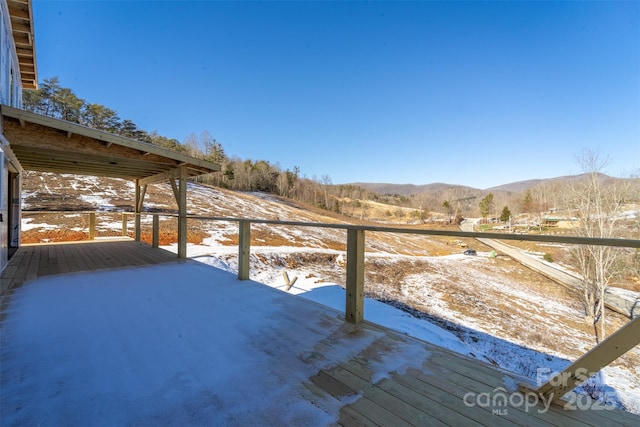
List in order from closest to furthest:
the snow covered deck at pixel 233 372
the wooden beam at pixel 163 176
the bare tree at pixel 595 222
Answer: the snow covered deck at pixel 233 372 → the wooden beam at pixel 163 176 → the bare tree at pixel 595 222

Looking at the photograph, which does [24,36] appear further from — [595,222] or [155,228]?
[595,222]

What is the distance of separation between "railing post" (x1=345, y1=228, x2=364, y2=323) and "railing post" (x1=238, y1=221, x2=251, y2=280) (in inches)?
77.0

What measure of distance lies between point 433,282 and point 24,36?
15.5 m

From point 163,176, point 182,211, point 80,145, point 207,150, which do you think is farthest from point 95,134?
point 207,150

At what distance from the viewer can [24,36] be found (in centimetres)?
707

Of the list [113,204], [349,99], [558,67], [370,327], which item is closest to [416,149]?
[349,99]

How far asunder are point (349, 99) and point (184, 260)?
694 inches

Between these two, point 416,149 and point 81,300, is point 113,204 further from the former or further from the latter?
point 416,149

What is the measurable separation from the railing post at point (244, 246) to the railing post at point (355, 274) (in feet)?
6.41

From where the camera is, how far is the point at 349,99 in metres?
19.8

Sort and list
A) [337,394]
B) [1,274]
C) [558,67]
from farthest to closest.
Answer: [558,67], [1,274], [337,394]

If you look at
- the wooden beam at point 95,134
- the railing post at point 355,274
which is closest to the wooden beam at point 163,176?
the wooden beam at point 95,134

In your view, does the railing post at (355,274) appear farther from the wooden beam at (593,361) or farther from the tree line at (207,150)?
the tree line at (207,150)

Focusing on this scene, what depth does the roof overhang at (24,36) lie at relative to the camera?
6111mm
